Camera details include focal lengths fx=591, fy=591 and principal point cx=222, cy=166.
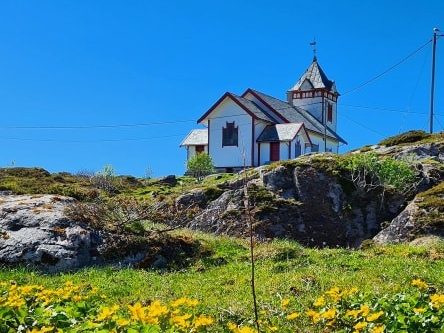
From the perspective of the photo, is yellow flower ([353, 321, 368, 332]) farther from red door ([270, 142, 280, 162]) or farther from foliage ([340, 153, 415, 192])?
red door ([270, 142, 280, 162])

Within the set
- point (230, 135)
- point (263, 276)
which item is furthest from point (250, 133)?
point (263, 276)

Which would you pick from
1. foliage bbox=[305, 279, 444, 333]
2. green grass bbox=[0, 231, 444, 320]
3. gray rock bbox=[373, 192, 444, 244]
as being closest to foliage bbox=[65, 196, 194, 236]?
green grass bbox=[0, 231, 444, 320]

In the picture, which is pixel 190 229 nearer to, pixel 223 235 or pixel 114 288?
pixel 223 235

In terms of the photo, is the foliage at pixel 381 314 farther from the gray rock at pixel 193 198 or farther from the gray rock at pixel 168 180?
the gray rock at pixel 168 180

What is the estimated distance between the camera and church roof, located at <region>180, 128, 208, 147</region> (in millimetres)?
53969

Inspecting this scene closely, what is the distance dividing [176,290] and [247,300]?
6.13ft

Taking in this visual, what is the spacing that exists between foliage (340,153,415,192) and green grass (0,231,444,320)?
5311 mm

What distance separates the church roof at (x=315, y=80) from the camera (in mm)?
64438

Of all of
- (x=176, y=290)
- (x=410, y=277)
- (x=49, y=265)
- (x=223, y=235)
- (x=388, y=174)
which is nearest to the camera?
(x=410, y=277)

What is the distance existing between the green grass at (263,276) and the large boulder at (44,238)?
517mm

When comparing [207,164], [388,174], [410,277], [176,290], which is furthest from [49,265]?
[207,164]

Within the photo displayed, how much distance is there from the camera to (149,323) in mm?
4344

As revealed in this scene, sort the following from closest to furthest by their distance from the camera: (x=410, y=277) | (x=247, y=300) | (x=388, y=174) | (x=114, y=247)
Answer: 1. (x=247, y=300)
2. (x=410, y=277)
3. (x=114, y=247)
4. (x=388, y=174)

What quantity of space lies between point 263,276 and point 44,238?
499 cm
